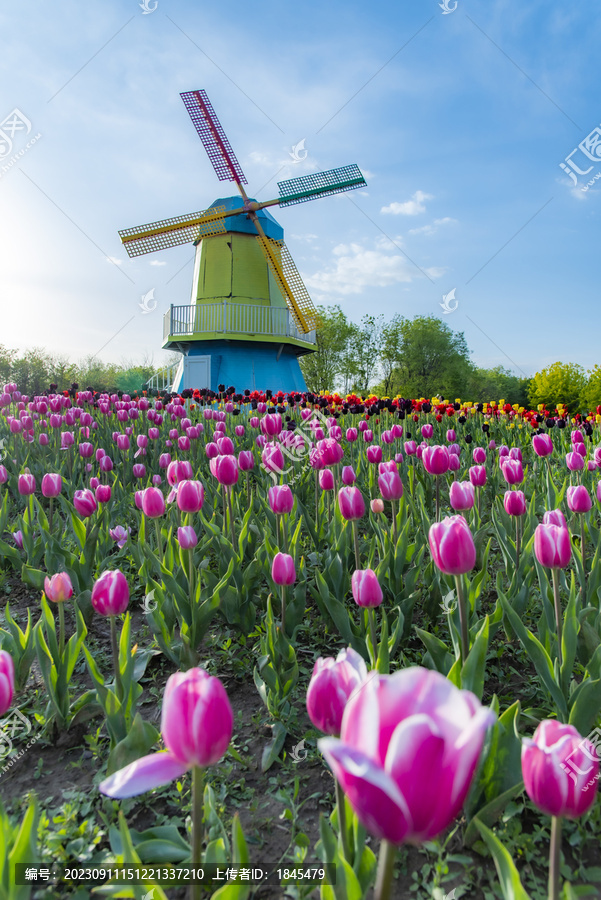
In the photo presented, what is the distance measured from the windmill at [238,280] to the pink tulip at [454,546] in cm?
2050

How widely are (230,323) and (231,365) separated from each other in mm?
1660

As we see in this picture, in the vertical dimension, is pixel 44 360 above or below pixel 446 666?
above

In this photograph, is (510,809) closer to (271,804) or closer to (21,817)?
(271,804)

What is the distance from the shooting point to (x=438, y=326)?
149 feet

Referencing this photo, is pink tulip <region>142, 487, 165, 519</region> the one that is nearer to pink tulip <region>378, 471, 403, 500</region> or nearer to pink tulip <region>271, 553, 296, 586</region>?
pink tulip <region>271, 553, 296, 586</region>

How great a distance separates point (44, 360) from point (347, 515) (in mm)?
24781

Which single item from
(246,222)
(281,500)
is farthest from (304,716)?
(246,222)

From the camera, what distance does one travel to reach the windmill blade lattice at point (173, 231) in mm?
23531

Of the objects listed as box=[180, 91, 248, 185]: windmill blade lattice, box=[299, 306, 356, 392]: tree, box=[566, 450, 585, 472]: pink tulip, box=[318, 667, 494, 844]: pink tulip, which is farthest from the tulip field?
box=[299, 306, 356, 392]: tree

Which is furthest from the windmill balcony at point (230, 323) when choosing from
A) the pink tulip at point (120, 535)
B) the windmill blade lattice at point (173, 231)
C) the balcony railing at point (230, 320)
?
the pink tulip at point (120, 535)

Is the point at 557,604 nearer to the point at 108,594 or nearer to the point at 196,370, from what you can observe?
the point at 108,594

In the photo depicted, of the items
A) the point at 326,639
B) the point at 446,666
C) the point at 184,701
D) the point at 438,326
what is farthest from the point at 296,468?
the point at 438,326

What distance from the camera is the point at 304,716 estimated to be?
220cm

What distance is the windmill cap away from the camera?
78.3ft
